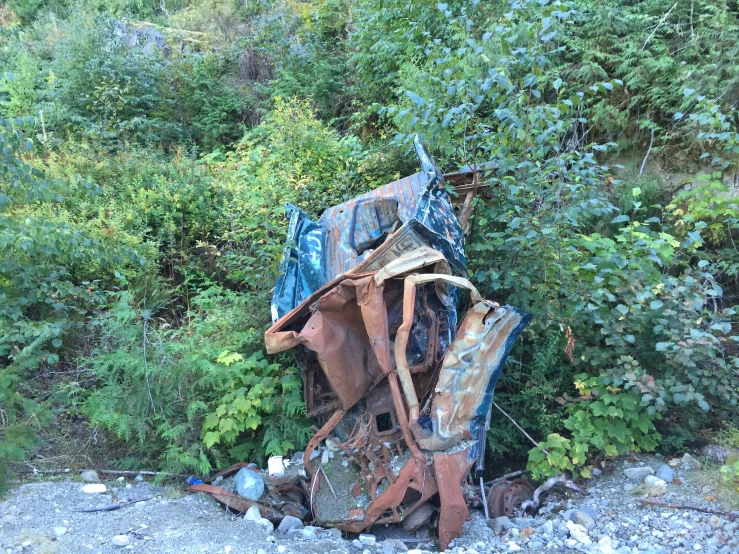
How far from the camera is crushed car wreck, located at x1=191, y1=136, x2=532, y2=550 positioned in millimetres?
3703

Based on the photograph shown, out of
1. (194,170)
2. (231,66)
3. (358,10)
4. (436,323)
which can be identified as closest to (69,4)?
(231,66)

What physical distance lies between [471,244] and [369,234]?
1.00m

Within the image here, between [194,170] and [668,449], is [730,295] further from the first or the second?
[194,170]

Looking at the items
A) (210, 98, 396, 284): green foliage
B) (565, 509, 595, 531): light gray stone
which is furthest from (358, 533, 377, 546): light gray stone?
(210, 98, 396, 284): green foliage

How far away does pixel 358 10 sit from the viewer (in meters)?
10.1

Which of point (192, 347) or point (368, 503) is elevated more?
point (192, 347)

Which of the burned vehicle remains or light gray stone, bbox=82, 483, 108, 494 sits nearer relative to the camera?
the burned vehicle remains

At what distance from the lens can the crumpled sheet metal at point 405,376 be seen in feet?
12.0

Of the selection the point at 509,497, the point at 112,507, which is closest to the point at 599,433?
the point at 509,497

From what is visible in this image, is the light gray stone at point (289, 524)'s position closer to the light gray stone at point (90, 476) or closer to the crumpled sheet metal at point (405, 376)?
the crumpled sheet metal at point (405, 376)

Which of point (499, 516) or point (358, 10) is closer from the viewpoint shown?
point (499, 516)

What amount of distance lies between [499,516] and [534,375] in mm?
1319

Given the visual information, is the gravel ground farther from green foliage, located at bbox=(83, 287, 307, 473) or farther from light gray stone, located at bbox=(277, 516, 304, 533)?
green foliage, located at bbox=(83, 287, 307, 473)

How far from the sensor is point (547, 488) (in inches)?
170
